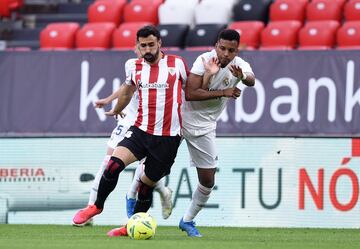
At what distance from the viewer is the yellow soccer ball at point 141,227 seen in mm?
9805

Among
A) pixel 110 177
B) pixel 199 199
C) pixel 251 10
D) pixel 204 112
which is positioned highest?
pixel 251 10

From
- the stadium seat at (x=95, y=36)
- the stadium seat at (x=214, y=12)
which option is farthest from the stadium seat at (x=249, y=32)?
the stadium seat at (x=95, y=36)

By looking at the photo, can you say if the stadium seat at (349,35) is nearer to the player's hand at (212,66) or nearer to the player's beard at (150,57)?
the player's hand at (212,66)

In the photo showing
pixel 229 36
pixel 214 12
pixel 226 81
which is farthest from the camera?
pixel 214 12

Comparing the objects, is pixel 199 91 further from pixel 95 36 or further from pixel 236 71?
pixel 95 36

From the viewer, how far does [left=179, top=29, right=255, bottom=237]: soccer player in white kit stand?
33.3 ft

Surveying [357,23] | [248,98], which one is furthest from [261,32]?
[248,98]

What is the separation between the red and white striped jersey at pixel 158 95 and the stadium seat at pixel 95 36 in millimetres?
7146

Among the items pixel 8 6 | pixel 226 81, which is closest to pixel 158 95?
pixel 226 81

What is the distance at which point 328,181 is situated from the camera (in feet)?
43.9

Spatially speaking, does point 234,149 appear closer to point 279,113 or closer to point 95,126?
point 279,113

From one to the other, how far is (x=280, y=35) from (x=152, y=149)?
6826mm

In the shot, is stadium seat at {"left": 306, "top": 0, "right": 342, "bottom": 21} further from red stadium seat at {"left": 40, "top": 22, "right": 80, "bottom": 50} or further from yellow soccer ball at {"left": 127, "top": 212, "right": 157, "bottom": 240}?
yellow soccer ball at {"left": 127, "top": 212, "right": 157, "bottom": 240}

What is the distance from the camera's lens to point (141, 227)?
32.2 feet
